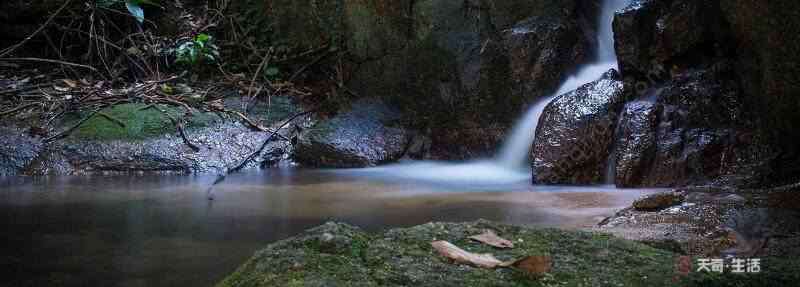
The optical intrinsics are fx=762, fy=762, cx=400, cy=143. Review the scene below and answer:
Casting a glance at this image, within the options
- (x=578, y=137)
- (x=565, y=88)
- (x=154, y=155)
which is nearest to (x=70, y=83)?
(x=154, y=155)

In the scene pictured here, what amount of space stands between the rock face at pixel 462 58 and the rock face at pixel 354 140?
297mm

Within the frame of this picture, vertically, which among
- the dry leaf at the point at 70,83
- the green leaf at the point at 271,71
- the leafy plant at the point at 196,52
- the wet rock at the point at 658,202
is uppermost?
the leafy plant at the point at 196,52

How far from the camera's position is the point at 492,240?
1.82 metres

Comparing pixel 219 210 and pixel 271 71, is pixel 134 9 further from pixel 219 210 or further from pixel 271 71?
pixel 219 210

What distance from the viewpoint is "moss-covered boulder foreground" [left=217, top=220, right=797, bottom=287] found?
149 cm

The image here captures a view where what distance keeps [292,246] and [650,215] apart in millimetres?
2039

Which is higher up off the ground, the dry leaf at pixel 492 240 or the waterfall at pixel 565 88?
the waterfall at pixel 565 88

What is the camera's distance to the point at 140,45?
8461mm

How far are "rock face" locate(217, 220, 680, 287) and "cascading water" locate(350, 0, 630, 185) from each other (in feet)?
11.9

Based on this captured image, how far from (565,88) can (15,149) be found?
4.52 metres

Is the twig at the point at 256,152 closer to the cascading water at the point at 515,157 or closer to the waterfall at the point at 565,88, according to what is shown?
the cascading water at the point at 515,157

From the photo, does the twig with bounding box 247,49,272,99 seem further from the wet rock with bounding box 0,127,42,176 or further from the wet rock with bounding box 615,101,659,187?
the wet rock with bounding box 615,101,659,187

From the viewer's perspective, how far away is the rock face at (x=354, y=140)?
6531 millimetres

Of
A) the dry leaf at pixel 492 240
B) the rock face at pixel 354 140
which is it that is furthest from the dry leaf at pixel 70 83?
the dry leaf at pixel 492 240
